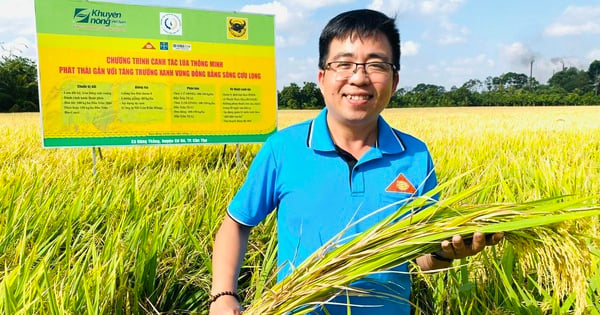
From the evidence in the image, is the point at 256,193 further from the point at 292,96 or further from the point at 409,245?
the point at 292,96

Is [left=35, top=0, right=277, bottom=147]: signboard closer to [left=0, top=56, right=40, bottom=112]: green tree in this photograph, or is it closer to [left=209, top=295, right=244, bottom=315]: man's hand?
[left=209, top=295, right=244, bottom=315]: man's hand

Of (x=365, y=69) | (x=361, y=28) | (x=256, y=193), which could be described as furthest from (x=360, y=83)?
(x=256, y=193)

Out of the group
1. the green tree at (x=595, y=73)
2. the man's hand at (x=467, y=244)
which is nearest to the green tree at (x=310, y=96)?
the man's hand at (x=467, y=244)

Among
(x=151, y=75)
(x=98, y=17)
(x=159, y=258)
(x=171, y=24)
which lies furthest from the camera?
(x=171, y=24)

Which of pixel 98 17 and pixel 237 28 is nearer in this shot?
pixel 98 17

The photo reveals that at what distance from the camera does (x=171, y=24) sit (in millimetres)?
4953

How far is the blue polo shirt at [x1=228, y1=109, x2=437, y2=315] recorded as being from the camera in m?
1.33

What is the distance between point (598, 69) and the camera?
83250 millimetres

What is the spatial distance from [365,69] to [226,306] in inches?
30.0

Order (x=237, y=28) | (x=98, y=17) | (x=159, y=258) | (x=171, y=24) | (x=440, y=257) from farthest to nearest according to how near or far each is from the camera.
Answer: (x=237, y=28)
(x=171, y=24)
(x=98, y=17)
(x=159, y=258)
(x=440, y=257)

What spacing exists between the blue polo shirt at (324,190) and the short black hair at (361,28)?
0.24 meters

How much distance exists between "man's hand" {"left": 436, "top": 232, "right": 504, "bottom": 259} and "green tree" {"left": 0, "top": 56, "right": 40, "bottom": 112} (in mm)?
37626

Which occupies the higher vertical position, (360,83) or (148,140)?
(360,83)

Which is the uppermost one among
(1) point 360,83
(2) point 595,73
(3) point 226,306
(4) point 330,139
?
(2) point 595,73
